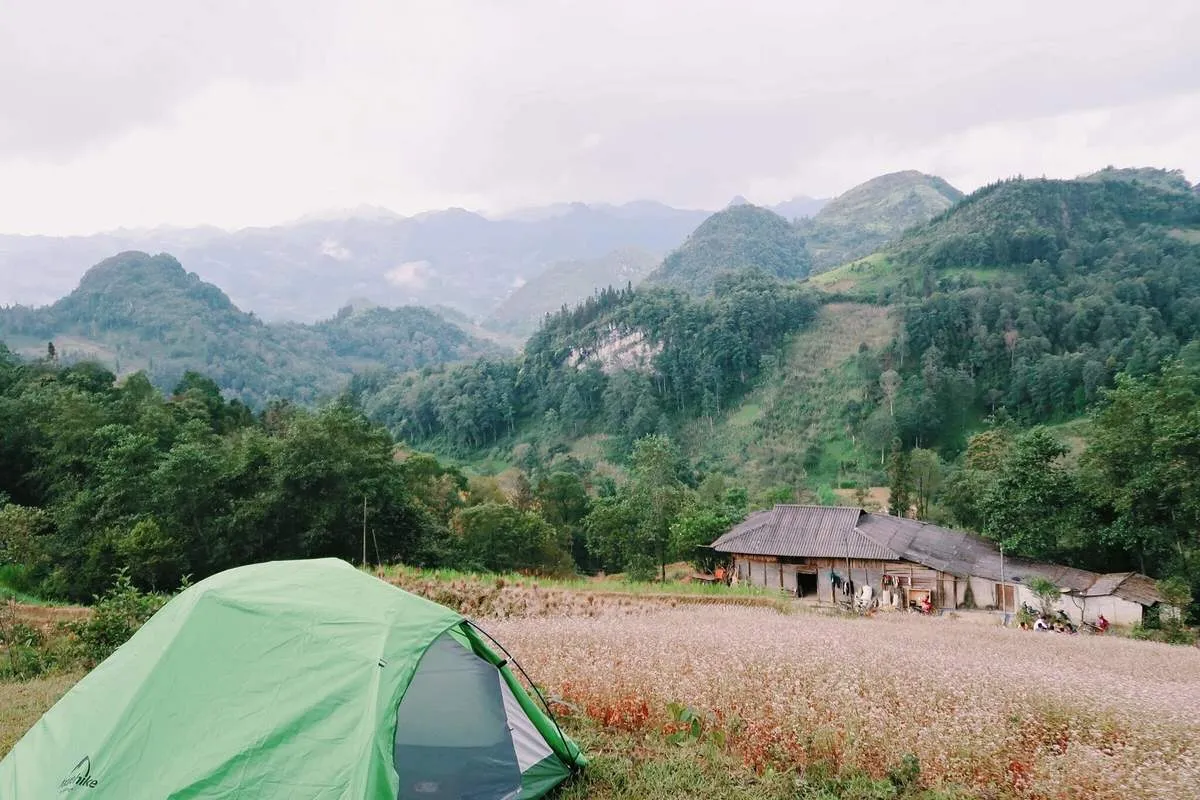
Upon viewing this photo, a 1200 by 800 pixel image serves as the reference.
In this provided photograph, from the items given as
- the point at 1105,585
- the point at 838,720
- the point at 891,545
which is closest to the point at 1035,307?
the point at 1105,585

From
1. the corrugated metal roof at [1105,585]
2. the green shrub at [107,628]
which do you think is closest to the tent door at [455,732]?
the green shrub at [107,628]

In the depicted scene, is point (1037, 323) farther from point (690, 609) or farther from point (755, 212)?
point (755, 212)

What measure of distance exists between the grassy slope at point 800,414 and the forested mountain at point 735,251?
7418 cm

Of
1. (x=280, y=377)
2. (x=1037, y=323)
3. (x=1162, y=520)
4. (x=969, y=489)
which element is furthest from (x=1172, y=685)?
(x=280, y=377)

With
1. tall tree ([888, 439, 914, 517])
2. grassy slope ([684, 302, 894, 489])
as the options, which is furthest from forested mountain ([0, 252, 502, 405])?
tall tree ([888, 439, 914, 517])

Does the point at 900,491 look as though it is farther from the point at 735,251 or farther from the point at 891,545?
the point at 735,251

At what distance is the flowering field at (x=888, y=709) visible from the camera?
16.5 feet

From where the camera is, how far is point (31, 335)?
13362 cm

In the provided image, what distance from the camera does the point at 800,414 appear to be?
79438 millimetres

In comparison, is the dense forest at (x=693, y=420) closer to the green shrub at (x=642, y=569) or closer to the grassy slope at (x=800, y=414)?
the green shrub at (x=642, y=569)

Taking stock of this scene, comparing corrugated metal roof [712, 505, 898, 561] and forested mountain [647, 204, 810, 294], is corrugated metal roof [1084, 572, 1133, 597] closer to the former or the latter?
corrugated metal roof [712, 505, 898, 561]

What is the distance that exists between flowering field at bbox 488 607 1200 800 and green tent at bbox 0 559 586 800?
5.07 feet

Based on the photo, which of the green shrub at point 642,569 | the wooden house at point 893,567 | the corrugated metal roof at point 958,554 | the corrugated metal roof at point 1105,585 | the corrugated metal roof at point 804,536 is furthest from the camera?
the green shrub at point 642,569

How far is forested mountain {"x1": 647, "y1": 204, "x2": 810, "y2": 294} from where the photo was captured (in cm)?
17488
